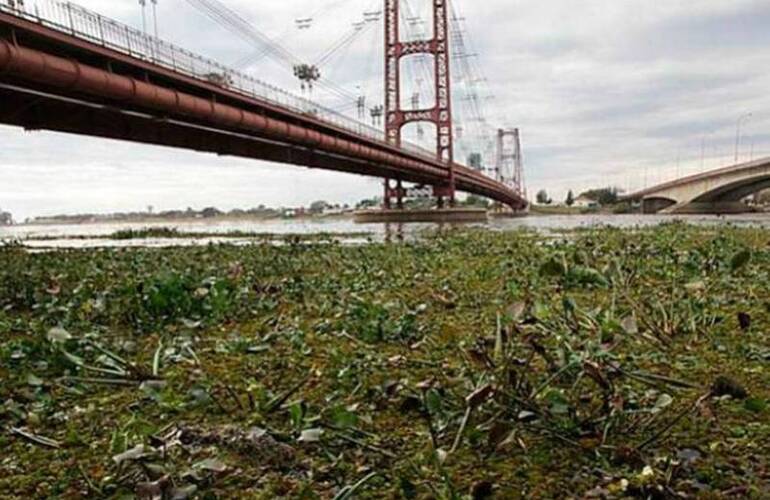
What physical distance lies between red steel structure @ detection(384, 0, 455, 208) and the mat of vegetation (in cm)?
4541

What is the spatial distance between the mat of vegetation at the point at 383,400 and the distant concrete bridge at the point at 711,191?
46640 millimetres

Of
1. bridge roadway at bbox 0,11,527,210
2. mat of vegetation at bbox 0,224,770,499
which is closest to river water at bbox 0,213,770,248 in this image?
bridge roadway at bbox 0,11,527,210

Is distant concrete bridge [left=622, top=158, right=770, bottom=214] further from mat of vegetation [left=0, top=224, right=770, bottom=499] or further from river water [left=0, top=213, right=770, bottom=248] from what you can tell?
mat of vegetation [left=0, top=224, right=770, bottom=499]

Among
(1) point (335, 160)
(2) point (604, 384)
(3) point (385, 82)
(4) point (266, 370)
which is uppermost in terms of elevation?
(3) point (385, 82)

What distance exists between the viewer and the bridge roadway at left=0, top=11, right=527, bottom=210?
14.7 m

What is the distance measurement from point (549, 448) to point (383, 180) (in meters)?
47.8

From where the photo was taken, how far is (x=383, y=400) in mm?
2197

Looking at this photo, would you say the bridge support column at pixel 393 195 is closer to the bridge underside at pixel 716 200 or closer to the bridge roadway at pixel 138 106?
the bridge roadway at pixel 138 106

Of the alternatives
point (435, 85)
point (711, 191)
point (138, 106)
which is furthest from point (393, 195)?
point (138, 106)

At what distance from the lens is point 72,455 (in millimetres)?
1838

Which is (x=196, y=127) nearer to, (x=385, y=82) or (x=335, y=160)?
(x=335, y=160)

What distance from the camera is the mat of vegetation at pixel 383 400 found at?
5.17 feet

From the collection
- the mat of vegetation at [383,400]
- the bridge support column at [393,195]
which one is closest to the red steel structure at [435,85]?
the bridge support column at [393,195]

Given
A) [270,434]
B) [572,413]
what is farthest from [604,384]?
[270,434]
